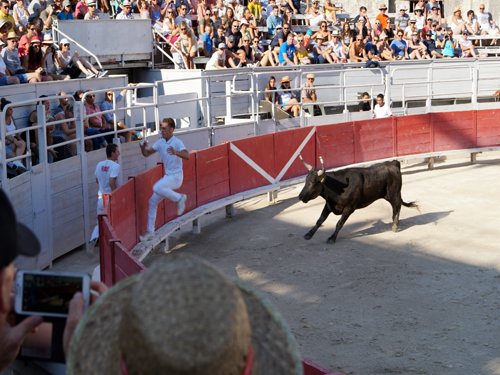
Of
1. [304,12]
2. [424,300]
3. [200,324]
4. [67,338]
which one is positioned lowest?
[424,300]

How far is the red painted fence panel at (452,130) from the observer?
15.7m

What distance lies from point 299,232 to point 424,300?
3364 mm

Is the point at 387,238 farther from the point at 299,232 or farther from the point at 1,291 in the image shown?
the point at 1,291

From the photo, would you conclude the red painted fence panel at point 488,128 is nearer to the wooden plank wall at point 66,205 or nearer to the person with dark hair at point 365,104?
the person with dark hair at point 365,104

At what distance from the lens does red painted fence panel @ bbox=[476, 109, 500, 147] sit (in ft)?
52.6

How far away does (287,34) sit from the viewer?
Result: 17.9m

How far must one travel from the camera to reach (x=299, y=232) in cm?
1009

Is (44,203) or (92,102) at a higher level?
(92,102)

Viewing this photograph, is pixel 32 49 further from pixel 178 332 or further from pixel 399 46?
pixel 399 46

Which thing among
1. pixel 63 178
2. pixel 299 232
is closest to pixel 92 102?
pixel 63 178

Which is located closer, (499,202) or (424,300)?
(424,300)

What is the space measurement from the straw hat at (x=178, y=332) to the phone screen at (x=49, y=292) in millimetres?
229

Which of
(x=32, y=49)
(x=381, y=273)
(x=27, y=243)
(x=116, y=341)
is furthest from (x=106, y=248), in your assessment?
(x=32, y=49)

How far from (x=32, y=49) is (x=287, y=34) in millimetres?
8853
